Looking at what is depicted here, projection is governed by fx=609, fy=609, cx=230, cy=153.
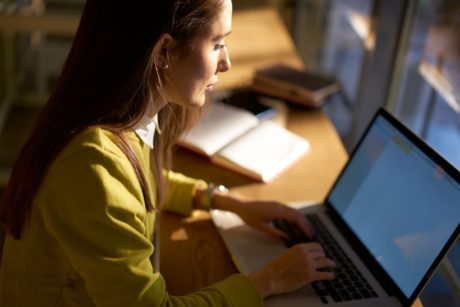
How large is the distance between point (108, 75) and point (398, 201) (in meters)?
0.58

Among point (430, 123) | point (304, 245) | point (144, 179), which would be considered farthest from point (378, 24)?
point (144, 179)

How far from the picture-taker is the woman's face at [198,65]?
3.20ft

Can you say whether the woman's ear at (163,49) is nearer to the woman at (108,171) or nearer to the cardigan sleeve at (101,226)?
the woman at (108,171)

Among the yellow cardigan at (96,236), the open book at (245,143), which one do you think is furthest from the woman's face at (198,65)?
the open book at (245,143)

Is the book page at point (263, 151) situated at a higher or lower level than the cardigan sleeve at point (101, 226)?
lower

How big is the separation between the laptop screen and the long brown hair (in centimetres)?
46

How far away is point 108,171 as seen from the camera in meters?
0.90

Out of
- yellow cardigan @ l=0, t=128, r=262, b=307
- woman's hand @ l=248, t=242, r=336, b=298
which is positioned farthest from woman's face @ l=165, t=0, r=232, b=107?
woman's hand @ l=248, t=242, r=336, b=298

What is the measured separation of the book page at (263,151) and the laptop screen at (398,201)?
0.68ft

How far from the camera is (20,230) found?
39.4 inches

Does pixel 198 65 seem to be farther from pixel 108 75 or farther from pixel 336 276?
pixel 336 276

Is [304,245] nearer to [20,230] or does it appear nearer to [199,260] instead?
[199,260]

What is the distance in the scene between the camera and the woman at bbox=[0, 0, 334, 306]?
88 cm

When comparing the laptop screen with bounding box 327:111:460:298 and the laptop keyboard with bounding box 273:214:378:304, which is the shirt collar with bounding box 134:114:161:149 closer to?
the laptop keyboard with bounding box 273:214:378:304
